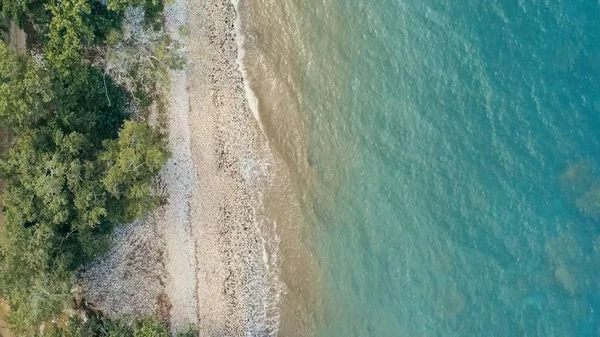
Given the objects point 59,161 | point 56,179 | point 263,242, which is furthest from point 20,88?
point 263,242

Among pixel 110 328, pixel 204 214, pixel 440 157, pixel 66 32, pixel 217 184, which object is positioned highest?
pixel 66 32

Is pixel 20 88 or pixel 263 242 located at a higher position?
pixel 20 88

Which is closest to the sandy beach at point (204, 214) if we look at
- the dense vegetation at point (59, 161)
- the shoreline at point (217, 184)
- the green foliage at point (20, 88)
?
the shoreline at point (217, 184)

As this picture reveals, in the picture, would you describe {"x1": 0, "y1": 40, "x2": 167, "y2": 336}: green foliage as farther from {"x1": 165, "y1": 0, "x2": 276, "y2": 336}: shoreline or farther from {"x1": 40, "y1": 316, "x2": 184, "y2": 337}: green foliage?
{"x1": 165, "y1": 0, "x2": 276, "y2": 336}: shoreline

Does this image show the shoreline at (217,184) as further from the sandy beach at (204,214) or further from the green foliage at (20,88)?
the green foliage at (20,88)

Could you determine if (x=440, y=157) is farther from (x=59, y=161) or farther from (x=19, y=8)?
(x=19, y=8)

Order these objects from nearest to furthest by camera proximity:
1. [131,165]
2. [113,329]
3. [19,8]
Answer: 1. [19,8]
2. [131,165]
3. [113,329]
